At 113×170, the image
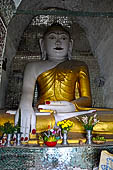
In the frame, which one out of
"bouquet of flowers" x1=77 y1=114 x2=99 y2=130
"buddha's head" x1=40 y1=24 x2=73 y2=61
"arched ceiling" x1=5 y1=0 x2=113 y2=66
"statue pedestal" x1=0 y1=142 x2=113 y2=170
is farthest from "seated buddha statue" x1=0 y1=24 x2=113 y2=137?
"arched ceiling" x1=5 y1=0 x2=113 y2=66

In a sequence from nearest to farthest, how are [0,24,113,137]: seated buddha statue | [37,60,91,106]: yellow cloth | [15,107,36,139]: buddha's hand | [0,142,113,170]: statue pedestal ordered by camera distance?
Result: [0,142,113,170]: statue pedestal → [15,107,36,139]: buddha's hand → [0,24,113,137]: seated buddha statue → [37,60,91,106]: yellow cloth

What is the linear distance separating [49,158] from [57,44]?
235 centimetres

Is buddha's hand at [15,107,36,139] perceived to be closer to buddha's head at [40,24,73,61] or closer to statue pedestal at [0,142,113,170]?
statue pedestal at [0,142,113,170]

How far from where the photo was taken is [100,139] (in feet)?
7.20

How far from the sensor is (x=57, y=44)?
12.4 feet

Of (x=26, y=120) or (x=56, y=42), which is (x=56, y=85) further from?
(x=26, y=120)

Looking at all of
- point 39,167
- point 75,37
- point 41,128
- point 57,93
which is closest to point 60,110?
point 41,128

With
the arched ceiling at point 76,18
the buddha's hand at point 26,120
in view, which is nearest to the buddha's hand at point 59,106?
the buddha's hand at point 26,120

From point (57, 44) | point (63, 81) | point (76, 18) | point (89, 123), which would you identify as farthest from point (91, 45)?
point (89, 123)

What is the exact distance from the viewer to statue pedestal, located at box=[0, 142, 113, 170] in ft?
6.43

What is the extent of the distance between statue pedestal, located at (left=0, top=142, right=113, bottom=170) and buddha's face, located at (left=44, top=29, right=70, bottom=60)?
2.21 meters

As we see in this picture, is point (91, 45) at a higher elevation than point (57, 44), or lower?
higher

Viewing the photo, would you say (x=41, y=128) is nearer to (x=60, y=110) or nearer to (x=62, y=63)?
(x=60, y=110)

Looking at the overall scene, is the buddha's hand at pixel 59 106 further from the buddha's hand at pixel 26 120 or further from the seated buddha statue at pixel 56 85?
the buddha's hand at pixel 26 120
